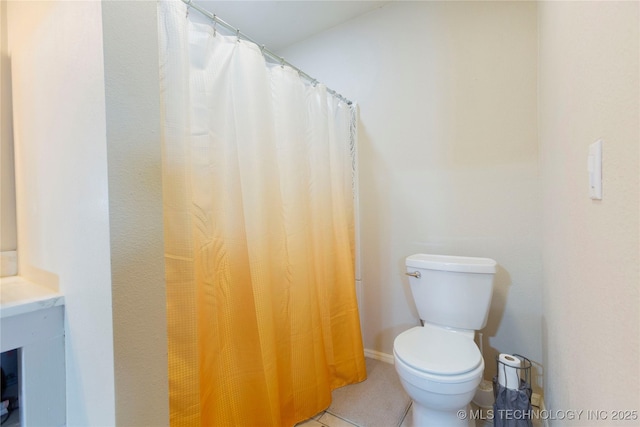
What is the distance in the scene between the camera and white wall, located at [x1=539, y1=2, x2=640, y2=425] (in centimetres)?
45

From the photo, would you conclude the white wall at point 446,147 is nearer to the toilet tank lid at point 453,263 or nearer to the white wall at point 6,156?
the toilet tank lid at point 453,263

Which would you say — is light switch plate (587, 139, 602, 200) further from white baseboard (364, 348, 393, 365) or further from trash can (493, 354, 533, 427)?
white baseboard (364, 348, 393, 365)

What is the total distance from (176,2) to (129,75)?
54 centimetres

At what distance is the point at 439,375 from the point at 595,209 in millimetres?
783

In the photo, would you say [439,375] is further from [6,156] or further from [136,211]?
[6,156]

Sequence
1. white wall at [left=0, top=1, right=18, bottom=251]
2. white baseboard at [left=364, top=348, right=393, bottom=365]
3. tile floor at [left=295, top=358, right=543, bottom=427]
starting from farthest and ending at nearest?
1. white baseboard at [left=364, top=348, right=393, bottom=365]
2. tile floor at [left=295, top=358, right=543, bottom=427]
3. white wall at [left=0, top=1, right=18, bottom=251]

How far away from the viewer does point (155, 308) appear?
0.56 meters

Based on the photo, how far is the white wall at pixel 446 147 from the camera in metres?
1.45

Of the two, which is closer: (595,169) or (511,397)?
(595,169)

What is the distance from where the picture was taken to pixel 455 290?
1379mm

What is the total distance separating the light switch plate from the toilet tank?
823 millimetres

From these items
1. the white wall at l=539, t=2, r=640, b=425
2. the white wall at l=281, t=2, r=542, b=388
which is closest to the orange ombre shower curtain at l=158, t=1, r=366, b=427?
the white wall at l=281, t=2, r=542, b=388

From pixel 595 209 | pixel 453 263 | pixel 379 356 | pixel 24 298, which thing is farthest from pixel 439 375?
pixel 24 298

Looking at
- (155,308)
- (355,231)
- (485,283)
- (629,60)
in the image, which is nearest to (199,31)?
(155,308)
